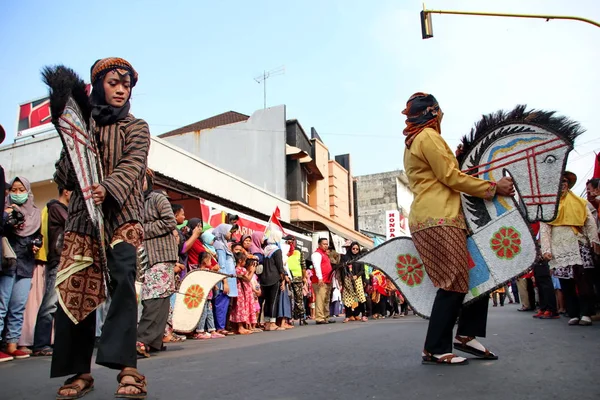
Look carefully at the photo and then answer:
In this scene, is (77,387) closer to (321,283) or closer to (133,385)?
(133,385)

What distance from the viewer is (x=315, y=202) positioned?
3225cm

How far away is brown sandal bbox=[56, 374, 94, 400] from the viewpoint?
2873 mm

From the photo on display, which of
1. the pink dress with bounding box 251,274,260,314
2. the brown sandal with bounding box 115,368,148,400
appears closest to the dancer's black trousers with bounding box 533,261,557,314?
the pink dress with bounding box 251,274,260,314

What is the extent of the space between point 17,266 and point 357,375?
4124mm

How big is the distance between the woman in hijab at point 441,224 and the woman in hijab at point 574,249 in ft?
12.8

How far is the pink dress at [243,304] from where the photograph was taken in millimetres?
9742

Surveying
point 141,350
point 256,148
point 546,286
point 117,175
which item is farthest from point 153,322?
point 256,148

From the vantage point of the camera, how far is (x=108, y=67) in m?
3.30

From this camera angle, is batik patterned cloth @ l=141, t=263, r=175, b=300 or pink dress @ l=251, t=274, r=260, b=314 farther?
pink dress @ l=251, t=274, r=260, b=314

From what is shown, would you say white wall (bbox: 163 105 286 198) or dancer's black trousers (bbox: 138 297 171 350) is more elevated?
white wall (bbox: 163 105 286 198)

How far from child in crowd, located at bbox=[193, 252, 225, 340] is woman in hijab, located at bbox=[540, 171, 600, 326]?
5.14 metres

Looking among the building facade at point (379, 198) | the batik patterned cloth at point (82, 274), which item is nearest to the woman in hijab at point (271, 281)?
the batik patterned cloth at point (82, 274)

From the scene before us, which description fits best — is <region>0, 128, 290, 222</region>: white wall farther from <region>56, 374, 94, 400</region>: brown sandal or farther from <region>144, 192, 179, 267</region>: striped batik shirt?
<region>56, 374, 94, 400</region>: brown sandal

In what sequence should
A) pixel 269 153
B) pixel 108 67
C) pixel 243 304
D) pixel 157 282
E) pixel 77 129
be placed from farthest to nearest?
pixel 269 153 → pixel 243 304 → pixel 157 282 → pixel 108 67 → pixel 77 129
